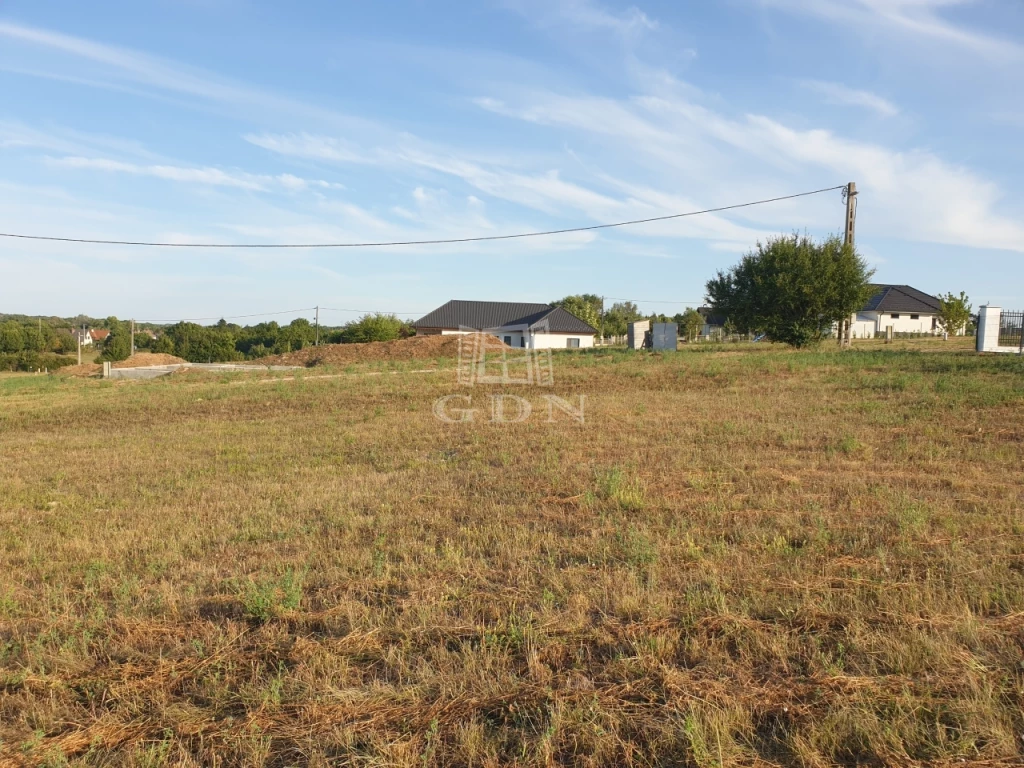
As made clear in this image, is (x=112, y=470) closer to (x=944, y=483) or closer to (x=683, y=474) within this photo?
(x=683, y=474)

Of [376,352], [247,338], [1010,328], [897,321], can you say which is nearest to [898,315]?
[897,321]

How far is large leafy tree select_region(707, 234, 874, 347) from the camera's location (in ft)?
96.8

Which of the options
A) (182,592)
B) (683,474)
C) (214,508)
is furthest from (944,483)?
(214,508)

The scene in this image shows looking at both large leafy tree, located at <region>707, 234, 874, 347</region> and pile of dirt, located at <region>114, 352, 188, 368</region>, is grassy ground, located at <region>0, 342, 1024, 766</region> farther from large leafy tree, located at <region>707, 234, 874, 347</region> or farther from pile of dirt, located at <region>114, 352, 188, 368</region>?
pile of dirt, located at <region>114, 352, 188, 368</region>

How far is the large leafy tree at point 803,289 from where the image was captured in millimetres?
29500

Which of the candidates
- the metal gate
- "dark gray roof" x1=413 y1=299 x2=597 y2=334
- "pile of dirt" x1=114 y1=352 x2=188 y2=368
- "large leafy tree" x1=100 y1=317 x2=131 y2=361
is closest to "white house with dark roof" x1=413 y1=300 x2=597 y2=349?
"dark gray roof" x1=413 y1=299 x2=597 y2=334

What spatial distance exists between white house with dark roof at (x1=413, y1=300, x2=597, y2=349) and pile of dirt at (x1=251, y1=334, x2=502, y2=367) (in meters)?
20.7

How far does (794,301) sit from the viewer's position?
30.0m

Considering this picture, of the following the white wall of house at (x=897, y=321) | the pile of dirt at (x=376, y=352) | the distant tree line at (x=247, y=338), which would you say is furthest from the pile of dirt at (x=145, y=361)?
the white wall of house at (x=897, y=321)

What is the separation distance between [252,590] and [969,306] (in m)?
54.7

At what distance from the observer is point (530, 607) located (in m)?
4.15

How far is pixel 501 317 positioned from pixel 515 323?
88.6 inches

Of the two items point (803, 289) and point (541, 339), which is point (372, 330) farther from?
point (803, 289)

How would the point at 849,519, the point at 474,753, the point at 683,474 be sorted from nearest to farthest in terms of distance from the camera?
the point at 474,753 → the point at 849,519 → the point at 683,474
